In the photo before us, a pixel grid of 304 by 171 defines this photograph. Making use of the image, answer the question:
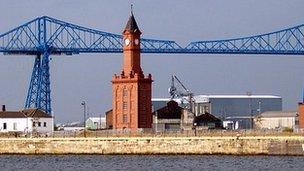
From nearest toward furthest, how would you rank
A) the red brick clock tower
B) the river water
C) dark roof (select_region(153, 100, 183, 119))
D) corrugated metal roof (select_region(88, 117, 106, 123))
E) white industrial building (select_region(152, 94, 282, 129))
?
the river water < the red brick clock tower < dark roof (select_region(153, 100, 183, 119)) < corrugated metal roof (select_region(88, 117, 106, 123)) < white industrial building (select_region(152, 94, 282, 129))

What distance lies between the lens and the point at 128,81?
386 feet

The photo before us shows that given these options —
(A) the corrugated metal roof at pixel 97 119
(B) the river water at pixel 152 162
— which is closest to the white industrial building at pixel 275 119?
(A) the corrugated metal roof at pixel 97 119

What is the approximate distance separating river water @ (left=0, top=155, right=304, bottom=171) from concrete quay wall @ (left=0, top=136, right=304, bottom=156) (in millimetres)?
2261

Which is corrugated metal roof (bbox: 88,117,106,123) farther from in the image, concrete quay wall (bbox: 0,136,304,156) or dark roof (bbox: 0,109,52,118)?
concrete quay wall (bbox: 0,136,304,156)

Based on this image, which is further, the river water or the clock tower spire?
the clock tower spire

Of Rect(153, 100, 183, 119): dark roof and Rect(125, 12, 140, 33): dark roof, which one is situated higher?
Rect(125, 12, 140, 33): dark roof

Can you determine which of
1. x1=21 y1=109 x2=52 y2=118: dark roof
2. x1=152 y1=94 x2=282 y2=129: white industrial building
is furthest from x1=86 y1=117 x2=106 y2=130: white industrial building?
x1=21 y1=109 x2=52 y2=118: dark roof

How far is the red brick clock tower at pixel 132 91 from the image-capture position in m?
117

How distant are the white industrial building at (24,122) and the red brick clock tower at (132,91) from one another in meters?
10.2

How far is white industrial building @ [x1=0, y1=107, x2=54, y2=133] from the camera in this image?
402ft

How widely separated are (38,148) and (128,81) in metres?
18.5

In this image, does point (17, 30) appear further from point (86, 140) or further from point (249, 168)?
point (249, 168)

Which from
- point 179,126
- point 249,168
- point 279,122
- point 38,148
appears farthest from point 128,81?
point 249,168

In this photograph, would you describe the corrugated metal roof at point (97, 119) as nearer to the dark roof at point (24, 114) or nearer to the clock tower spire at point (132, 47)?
the dark roof at point (24, 114)
